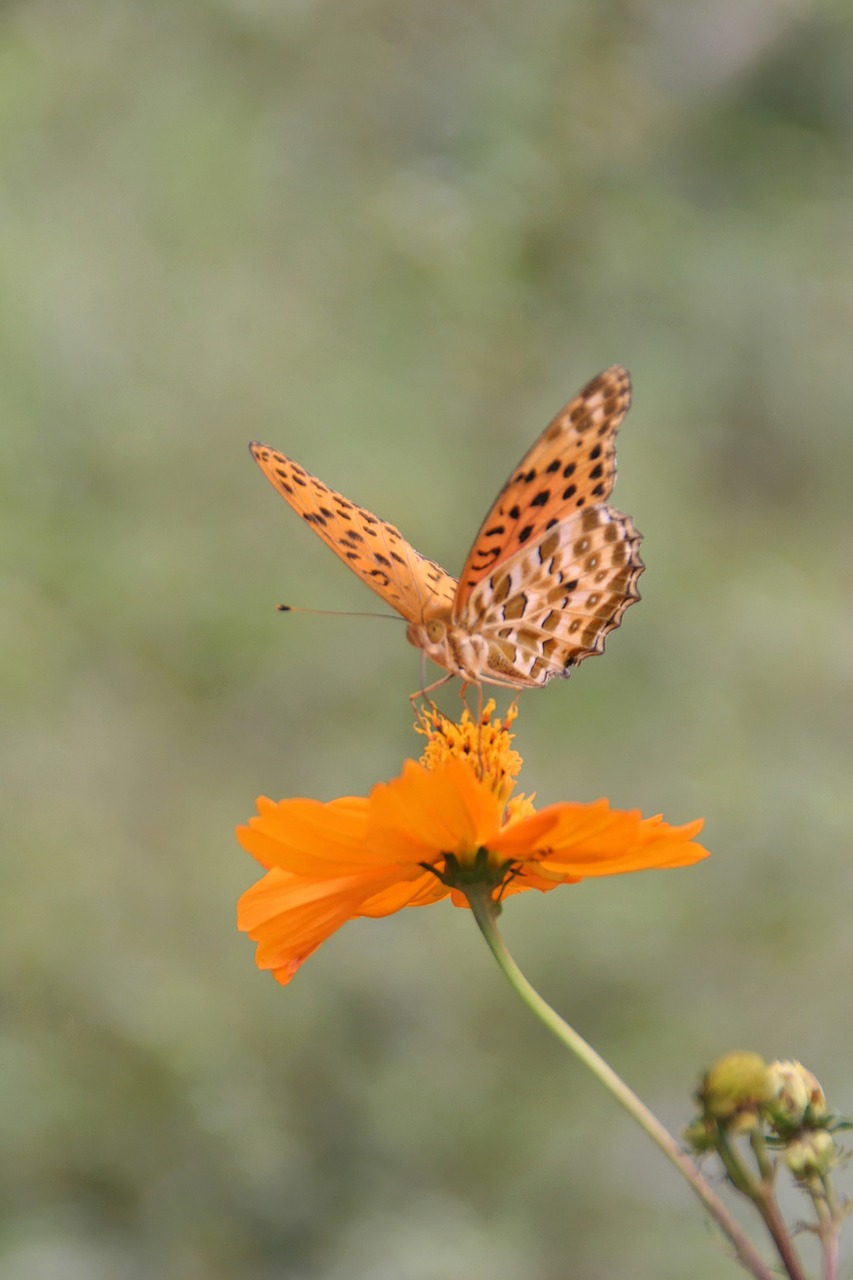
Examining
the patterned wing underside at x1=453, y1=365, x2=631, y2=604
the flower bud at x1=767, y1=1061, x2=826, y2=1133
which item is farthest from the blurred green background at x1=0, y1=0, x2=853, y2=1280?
the flower bud at x1=767, y1=1061, x2=826, y2=1133

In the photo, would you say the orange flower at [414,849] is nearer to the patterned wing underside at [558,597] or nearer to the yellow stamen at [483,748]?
the yellow stamen at [483,748]

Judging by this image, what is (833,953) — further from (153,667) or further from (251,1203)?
(153,667)

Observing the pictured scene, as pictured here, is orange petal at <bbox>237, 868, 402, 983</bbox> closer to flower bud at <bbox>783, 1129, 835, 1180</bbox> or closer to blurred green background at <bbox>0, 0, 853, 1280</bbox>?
flower bud at <bbox>783, 1129, 835, 1180</bbox>

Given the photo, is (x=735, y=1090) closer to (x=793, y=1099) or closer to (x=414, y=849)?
(x=793, y=1099)

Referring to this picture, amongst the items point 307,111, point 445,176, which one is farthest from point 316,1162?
point 307,111

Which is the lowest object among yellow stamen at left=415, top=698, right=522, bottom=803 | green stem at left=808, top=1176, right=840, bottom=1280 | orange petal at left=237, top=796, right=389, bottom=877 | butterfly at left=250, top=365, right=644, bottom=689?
green stem at left=808, top=1176, right=840, bottom=1280
